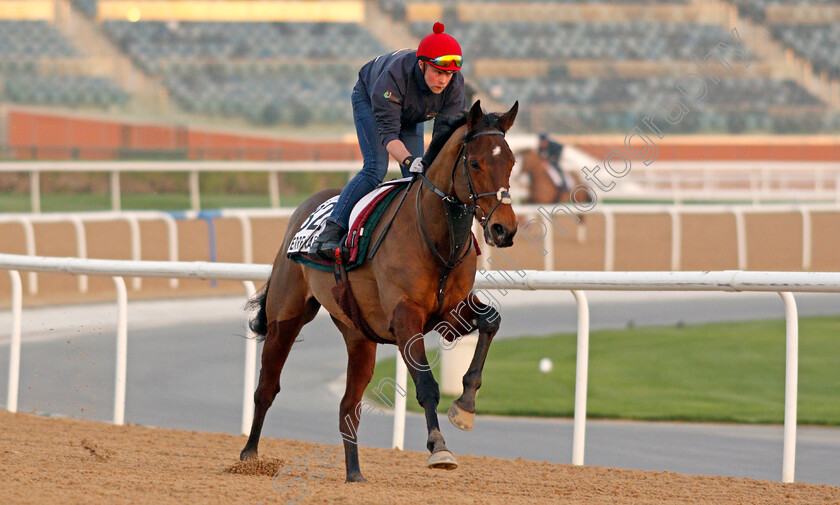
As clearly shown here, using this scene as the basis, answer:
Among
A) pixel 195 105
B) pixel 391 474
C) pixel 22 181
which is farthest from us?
pixel 195 105

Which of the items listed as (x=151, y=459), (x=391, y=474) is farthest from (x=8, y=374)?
(x=391, y=474)

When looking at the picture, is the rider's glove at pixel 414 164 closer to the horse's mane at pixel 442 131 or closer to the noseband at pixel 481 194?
the horse's mane at pixel 442 131

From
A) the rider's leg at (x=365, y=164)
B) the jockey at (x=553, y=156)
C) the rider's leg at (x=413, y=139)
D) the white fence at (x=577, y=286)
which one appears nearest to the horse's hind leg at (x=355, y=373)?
the rider's leg at (x=365, y=164)

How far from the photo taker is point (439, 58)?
4516 millimetres

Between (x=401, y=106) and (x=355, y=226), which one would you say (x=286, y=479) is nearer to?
(x=355, y=226)

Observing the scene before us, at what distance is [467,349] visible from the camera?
7461 mm

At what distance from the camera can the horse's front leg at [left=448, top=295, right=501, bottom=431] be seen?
4.13 meters

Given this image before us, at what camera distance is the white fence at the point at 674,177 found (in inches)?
645

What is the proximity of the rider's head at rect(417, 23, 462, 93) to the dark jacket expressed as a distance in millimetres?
85

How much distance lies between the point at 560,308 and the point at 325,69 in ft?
59.0

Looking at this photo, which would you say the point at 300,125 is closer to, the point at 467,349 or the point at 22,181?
the point at 22,181

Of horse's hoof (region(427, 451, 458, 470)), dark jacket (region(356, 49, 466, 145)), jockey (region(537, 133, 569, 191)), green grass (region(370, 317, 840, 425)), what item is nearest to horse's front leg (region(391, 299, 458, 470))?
horse's hoof (region(427, 451, 458, 470))

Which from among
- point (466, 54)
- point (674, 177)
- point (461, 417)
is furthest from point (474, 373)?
point (466, 54)

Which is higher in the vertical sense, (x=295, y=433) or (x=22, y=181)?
(x=22, y=181)
